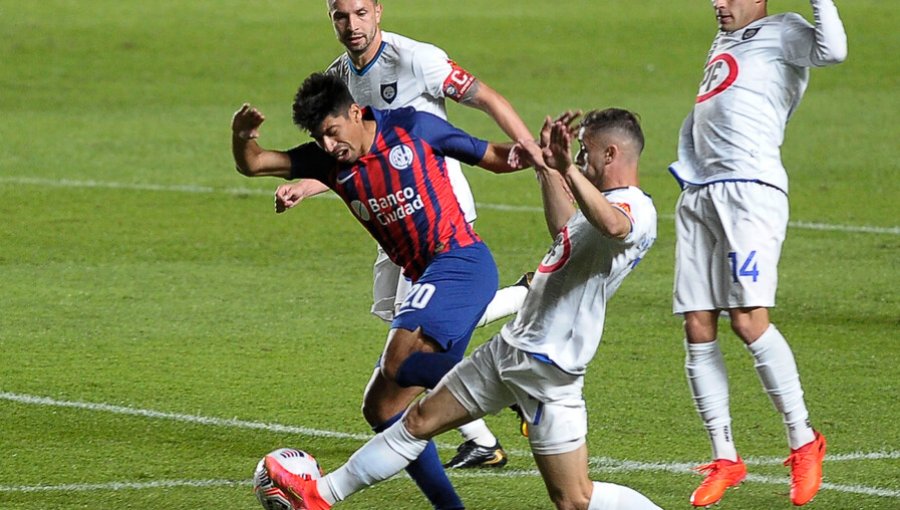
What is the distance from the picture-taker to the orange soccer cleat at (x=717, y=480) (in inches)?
247

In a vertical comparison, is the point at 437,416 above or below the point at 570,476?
above

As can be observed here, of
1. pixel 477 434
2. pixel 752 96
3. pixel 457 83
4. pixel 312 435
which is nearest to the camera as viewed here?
pixel 752 96

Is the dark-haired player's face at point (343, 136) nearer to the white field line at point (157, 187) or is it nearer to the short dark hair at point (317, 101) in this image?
the short dark hair at point (317, 101)

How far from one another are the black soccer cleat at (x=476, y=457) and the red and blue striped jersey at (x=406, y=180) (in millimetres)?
994

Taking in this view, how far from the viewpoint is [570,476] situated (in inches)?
215

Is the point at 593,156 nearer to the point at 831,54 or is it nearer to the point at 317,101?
the point at 317,101

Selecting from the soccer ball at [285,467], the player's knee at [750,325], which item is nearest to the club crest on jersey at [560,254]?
the soccer ball at [285,467]

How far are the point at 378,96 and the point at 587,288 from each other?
6.92 feet

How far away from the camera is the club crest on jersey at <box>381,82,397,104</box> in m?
7.34

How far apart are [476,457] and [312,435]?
901 millimetres

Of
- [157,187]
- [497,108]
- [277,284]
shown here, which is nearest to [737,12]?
[497,108]

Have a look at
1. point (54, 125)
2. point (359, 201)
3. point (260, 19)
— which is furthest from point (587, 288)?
point (260, 19)

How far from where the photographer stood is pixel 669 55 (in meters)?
23.3

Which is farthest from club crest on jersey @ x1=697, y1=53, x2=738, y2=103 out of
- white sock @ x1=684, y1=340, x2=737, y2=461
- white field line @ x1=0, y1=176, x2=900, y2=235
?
white field line @ x1=0, y1=176, x2=900, y2=235
